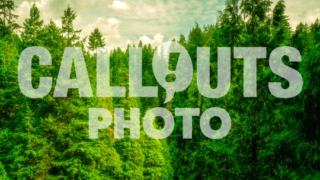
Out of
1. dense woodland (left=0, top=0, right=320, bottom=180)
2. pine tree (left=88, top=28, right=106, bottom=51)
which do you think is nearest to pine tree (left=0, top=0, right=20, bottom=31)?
dense woodland (left=0, top=0, right=320, bottom=180)

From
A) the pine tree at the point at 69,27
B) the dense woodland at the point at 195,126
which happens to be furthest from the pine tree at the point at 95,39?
the pine tree at the point at 69,27

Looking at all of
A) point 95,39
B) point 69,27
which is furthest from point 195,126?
point 95,39

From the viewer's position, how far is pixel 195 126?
1251 cm

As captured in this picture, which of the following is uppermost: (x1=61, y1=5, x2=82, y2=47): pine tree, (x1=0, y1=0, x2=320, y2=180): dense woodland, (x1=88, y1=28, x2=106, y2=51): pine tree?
(x1=88, y1=28, x2=106, y2=51): pine tree

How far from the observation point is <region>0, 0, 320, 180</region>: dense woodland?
6.80 m

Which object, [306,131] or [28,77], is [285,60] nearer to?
[306,131]

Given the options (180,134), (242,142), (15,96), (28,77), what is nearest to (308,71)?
(242,142)

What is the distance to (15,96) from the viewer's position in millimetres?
18219

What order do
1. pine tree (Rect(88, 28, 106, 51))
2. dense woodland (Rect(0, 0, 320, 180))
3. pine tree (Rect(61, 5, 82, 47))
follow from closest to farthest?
dense woodland (Rect(0, 0, 320, 180)) < pine tree (Rect(61, 5, 82, 47)) < pine tree (Rect(88, 28, 106, 51))

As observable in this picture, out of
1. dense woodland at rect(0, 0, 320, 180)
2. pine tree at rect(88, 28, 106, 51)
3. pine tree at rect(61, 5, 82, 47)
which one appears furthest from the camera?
pine tree at rect(88, 28, 106, 51)

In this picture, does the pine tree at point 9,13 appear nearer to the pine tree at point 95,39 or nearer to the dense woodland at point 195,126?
the dense woodland at point 195,126

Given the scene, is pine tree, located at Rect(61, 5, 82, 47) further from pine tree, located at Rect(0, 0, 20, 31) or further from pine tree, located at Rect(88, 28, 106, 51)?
pine tree, located at Rect(88, 28, 106, 51)

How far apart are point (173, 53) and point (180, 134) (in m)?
34.4

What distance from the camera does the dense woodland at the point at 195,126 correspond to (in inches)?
268
